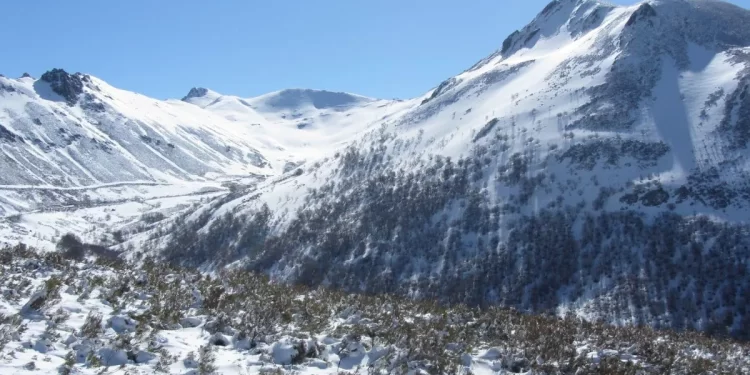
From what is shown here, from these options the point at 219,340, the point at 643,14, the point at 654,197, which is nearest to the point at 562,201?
the point at 654,197

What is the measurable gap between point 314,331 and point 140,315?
4622 mm

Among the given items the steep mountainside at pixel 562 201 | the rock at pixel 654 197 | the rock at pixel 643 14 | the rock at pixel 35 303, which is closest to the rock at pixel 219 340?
the rock at pixel 35 303

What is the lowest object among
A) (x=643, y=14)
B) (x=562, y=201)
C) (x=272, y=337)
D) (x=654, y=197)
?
(x=272, y=337)

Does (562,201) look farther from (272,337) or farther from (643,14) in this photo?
(272,337)

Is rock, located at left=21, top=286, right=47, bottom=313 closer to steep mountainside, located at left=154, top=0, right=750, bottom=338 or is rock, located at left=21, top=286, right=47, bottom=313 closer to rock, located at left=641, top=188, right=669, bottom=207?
steep mountainside, located at left=154, top=0, right=750, bottom=338

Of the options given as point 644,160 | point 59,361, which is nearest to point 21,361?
point 59,361

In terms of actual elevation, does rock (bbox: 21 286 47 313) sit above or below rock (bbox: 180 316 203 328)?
above

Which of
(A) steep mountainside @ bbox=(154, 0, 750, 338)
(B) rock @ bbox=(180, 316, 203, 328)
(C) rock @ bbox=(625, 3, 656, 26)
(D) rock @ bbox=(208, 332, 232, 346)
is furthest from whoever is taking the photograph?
(C) rock @ bbox=(625, 3, 656, 26)

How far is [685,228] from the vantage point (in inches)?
4021

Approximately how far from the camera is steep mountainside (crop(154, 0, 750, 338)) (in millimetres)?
96812

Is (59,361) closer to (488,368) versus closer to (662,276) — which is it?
(488,368)

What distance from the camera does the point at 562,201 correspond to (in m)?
118

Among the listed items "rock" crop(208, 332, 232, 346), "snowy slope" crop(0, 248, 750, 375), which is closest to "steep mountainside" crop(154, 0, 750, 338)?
"snowy slope" crop(0, 248, 750, 375)

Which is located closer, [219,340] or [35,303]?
[219,340]
